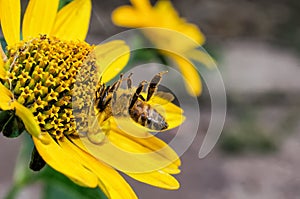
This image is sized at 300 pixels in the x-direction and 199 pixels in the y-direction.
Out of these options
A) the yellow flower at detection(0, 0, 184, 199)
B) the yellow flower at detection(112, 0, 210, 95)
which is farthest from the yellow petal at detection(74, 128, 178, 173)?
the yellow flower at detection(112, 0, 210, 95)

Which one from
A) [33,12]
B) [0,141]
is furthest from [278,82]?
[33,12]

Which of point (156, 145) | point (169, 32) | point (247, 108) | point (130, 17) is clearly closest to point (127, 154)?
point (156, 145)

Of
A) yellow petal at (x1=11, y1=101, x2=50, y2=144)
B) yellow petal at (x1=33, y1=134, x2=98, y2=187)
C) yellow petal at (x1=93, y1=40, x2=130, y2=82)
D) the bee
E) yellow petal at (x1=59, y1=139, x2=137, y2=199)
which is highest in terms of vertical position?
yellow petal at (x1=93, y1=40, x2=130, y2=82)

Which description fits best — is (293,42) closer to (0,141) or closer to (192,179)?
(192,179)

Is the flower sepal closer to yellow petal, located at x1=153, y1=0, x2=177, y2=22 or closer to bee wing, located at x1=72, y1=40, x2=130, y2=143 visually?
bee wing, located at x1=72, y1=40, x2=130, y2=143

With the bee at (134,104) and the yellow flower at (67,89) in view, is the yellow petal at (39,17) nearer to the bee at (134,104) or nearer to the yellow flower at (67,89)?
the yellow flower at (67,89)

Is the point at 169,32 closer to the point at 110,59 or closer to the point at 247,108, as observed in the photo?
the point at 110,59
